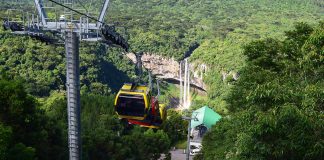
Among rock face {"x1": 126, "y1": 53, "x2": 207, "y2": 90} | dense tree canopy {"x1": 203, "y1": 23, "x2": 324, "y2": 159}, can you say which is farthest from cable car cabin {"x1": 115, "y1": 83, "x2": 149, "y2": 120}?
rock face {"x1": 126, "y1": 53, "x2": 207, "y2": 90}

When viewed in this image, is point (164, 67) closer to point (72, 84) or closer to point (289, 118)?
point (72, 84)

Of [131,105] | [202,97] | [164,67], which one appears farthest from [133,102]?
[164,67]

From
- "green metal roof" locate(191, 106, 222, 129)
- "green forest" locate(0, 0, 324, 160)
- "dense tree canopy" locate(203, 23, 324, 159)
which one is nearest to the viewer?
"dense tree canopy" locate(203, 23, 324, 159)

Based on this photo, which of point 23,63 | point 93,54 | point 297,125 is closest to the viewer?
point 297,125

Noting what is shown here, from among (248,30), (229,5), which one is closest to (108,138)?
(248,30)

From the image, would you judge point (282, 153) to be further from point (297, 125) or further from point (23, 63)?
point (23, 63)

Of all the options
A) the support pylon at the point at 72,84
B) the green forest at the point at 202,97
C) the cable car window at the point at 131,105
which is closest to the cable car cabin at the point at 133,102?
the cable car window at the point at 131,105

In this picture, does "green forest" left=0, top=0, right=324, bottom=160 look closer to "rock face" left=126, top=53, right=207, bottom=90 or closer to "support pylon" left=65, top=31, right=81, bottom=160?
"rock face" left=126, top=53, right=207, bottom=90
